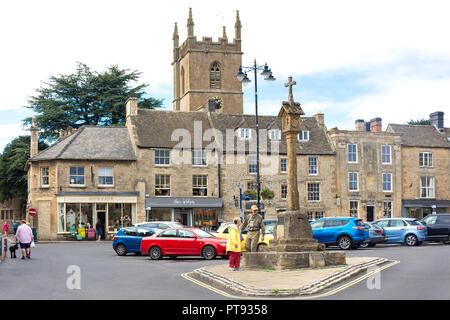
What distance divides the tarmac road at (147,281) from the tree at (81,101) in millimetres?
37528

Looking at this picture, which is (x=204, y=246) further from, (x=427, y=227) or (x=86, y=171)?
(x=86, y=171)

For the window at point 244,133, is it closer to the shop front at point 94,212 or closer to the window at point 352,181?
the window at point 352,181

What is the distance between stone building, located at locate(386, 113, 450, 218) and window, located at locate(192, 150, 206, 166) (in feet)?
58.2

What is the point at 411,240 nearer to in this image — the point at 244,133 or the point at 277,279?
the point at 277,279

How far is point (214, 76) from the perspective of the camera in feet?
243

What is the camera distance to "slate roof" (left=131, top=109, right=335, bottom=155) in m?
50.2

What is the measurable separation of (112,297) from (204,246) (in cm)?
1272

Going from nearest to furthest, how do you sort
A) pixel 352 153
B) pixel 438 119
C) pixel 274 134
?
pixel 274 134 → pixel 352 153 → pixel 438 119

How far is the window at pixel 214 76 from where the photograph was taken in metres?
73.8

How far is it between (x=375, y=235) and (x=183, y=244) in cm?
1118

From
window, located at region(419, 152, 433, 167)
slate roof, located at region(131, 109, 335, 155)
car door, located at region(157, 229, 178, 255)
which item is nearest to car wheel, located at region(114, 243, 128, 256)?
car door, located at region(157, 229, 178, 255)

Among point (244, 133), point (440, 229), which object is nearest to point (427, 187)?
point (244, 133)

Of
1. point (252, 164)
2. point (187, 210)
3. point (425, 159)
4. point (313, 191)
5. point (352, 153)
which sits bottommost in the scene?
point (187, 210)
